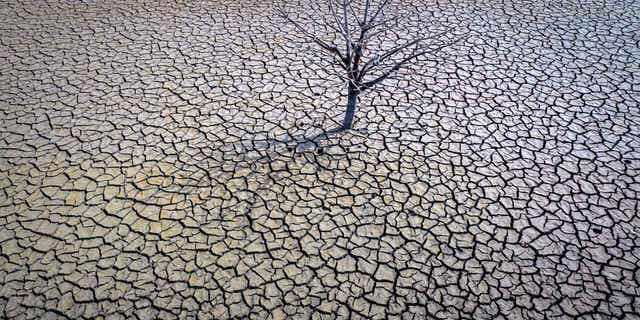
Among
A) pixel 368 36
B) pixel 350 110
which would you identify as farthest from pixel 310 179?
pixel 368 36

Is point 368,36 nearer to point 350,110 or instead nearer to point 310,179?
point 350,110

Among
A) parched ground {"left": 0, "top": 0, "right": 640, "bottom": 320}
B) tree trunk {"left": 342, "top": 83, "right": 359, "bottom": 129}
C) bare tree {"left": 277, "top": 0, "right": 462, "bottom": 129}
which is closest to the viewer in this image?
parched ground {"left": 0, "top": 0, "right": 640, "bottom": 320}

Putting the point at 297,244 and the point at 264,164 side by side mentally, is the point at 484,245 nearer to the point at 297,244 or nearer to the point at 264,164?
the point at 297,244

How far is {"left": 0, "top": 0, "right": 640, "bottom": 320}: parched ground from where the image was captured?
2.76m

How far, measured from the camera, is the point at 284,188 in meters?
3.46

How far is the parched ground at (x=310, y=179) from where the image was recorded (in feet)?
9.05

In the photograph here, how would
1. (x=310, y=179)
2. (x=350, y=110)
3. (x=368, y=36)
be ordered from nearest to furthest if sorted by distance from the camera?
(x=310, y=179), (x=350, y=110), (x=368, y=36)

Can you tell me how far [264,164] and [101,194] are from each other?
135 centimetres

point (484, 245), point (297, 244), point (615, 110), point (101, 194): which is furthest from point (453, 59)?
point (101, 194)

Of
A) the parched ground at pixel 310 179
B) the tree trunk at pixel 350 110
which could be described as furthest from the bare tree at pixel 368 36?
the parched ground at pixel 310 179

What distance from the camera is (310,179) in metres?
3.54

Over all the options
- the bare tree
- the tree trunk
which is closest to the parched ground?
the tree trunk

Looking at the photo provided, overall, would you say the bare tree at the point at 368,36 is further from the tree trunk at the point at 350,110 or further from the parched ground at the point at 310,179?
the parched ground at the point at 310,179

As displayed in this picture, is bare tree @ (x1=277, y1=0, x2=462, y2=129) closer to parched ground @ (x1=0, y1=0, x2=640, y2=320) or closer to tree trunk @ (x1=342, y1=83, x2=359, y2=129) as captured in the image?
tree trunk @ (x1=342, y1=83, x2=359, y2=129)
